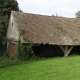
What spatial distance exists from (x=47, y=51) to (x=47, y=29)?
2.59 m

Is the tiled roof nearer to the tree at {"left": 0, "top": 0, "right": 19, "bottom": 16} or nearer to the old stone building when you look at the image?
the old stone building

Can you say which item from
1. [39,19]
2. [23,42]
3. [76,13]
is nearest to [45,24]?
[39,19]

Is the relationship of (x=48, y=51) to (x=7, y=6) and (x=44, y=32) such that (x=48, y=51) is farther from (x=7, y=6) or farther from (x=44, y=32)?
(x=7, y=6)

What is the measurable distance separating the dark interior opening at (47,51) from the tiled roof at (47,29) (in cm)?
144

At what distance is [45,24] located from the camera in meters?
23.7

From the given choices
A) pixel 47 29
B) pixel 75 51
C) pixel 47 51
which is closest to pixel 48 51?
pixel 47 51

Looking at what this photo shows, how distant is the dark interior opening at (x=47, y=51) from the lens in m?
22.3

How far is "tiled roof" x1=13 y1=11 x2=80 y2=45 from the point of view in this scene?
69.4 ft

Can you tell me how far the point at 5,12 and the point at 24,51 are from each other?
46.8 feet

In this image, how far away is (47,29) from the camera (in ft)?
75.1

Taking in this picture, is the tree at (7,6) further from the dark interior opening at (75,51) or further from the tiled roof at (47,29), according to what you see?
the dark interior opening at (75,51)

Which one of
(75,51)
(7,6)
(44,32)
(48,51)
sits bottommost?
(75,51)

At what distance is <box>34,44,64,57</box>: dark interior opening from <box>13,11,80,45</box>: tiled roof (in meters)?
1.44

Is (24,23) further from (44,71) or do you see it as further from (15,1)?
(15,1)
